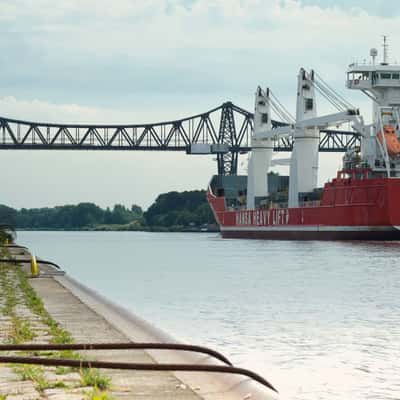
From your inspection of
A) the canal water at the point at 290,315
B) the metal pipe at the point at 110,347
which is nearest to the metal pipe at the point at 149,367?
the metal pipe at the point at 110,347

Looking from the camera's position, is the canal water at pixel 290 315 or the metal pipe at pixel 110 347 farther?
Result: the canal water at pixel 290 315

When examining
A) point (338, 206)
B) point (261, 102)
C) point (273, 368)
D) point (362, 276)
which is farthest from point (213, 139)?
point (273, 368)

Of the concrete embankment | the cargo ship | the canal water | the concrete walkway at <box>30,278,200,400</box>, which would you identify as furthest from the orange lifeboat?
the concrete embankment

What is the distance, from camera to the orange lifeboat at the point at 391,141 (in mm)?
49875

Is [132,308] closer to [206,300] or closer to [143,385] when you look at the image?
[206,300]

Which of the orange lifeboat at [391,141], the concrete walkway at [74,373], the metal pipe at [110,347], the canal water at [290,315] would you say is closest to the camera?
Result: the concrete walkway at [74,373]

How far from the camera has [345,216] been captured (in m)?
53.0

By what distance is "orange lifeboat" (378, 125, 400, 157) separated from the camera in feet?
164

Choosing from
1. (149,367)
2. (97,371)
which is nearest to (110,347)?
(97,371)

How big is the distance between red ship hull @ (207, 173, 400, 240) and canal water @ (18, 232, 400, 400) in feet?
52.4

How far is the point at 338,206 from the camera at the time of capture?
53562 mm

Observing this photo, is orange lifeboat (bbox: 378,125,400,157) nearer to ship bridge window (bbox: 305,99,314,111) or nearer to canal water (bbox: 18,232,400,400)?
ship bridge window (bbox: 305,99,314,111)

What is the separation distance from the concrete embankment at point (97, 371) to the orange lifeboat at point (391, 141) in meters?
38.8

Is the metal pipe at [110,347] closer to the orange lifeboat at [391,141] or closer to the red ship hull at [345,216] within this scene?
the red ship hull at [345,216]
